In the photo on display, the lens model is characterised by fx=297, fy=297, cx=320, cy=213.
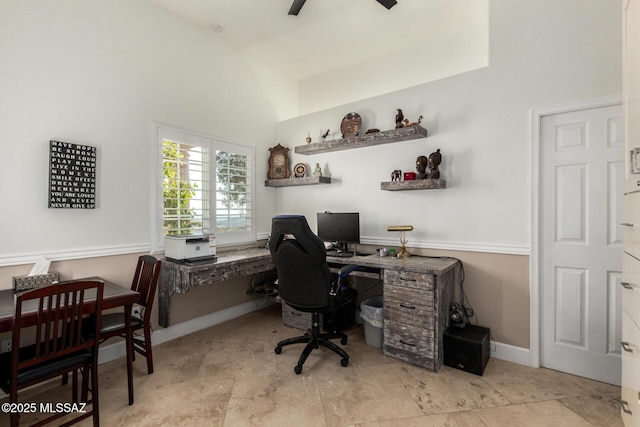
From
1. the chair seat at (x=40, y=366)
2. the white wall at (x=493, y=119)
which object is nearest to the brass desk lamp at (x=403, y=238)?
the white wall at (x=493, y=119)

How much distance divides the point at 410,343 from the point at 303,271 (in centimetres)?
111

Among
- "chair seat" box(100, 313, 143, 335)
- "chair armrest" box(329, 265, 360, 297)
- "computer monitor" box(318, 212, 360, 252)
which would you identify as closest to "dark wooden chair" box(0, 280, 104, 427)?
"chair seat" box(100, 313, 143, 335)

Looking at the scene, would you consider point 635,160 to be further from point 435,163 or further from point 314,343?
point 314,343

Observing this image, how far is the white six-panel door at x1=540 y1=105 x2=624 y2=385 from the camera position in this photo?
2.22 m

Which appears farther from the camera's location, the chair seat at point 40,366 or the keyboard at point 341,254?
the keyboard at point 341,254

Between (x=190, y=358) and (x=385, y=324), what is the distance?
5.85ft

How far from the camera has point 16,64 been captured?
7.10 ft

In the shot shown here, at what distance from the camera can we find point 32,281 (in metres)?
2.09

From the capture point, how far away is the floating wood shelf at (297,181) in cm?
367

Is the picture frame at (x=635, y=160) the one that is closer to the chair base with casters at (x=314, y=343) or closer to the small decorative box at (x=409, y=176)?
the small decorative box at (x=409, y=176)

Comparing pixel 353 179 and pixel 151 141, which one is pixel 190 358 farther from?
pixel 353 179

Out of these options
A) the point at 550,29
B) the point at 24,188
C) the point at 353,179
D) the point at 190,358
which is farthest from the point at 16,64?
the point at 550,29

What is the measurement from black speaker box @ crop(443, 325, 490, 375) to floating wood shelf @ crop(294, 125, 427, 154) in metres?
1.88

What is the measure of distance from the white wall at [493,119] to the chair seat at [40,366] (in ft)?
8.77
